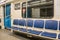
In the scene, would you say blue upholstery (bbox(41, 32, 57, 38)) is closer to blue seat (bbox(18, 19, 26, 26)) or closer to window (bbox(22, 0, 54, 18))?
window (bbox(22, 0, 54, 18))

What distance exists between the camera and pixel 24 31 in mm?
5828

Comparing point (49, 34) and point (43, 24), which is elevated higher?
point (43, 24)

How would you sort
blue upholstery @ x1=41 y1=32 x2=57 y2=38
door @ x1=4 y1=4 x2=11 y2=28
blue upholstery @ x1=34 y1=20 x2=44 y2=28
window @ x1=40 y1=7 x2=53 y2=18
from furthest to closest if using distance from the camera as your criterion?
A: 1. door @ x1=4 y1=4 x2=11 y2=28
2. blue upholstery @ x1=34 y1=20 x2=44 y2=28
3. window @ x1=40 y1=7 x2=53 y2=18
4. blue upholstery @ x1=41 y1=32 x2=57 y2=38

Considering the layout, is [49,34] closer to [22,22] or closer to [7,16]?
[22,22]

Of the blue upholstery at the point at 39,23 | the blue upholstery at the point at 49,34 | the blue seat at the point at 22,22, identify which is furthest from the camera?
the blue seat at the point at 22,22

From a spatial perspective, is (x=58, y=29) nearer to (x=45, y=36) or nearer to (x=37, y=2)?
(x=45, y=36)

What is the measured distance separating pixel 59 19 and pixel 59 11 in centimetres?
27

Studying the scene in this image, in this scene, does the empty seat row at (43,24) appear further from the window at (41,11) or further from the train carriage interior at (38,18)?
the window at (41,11)

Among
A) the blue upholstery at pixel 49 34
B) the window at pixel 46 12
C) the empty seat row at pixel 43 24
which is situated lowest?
the blue upholstery at pixel 49 34

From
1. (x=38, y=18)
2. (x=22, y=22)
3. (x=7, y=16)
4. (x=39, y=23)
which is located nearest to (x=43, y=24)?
(x=39, y=23)

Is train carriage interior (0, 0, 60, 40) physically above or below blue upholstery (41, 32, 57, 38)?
above

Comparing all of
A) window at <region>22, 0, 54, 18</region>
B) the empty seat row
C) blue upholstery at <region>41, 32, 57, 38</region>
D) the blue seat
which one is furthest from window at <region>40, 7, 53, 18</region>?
the blue seat

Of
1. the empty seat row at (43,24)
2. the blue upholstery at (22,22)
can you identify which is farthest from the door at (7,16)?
the empty seat row at (43,24)

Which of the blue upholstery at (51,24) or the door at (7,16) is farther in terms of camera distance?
the door at (7,16)
